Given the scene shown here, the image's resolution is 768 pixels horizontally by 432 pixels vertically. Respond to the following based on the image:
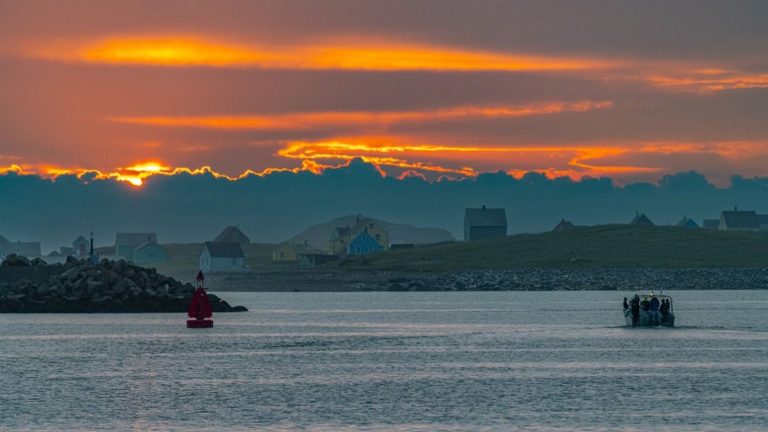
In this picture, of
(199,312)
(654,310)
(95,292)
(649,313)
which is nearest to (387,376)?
(654,310)

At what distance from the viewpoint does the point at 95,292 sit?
125312 mm

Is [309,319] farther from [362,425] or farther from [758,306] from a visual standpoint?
[362,425]

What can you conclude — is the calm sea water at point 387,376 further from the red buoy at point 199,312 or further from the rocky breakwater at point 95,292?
the rocky breakwater at point 95,292

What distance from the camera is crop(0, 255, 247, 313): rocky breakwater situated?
12381 centimetres

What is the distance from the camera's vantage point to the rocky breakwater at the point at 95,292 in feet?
406

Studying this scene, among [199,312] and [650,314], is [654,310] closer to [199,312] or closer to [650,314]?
[650,314]

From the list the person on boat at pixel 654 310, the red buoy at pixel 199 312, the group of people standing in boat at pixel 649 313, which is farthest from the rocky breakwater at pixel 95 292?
the person on boat at pixel 654 310

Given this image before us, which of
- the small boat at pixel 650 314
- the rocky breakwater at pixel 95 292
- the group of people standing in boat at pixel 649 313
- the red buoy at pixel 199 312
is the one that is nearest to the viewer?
the group of people standing in boat at pixel 649 313

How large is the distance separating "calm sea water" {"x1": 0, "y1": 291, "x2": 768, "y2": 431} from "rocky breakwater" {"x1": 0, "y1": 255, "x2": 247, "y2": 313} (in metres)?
15.9

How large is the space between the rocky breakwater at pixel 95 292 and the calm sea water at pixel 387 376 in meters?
15.9

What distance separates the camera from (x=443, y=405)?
4962 cm

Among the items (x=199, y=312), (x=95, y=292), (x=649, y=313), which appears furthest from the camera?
(x=95, y=292)

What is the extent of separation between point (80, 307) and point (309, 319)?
957 inches

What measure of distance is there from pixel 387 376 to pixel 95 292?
69765mm
